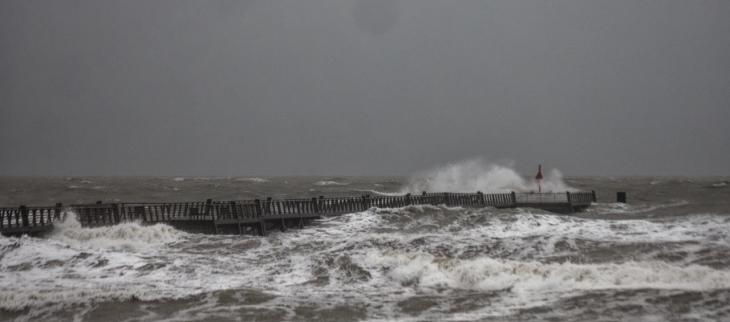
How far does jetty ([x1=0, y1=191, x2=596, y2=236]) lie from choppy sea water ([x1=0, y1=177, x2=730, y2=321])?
131 cm

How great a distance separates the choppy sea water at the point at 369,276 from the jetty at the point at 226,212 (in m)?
1.31

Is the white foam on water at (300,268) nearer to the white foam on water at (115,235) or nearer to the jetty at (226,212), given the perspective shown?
the white foam on water at (115,235)

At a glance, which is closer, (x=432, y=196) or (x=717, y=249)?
(x=717, y=249)

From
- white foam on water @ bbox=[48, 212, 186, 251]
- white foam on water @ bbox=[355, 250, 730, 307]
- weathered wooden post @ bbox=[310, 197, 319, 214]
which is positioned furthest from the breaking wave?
weathered wooden post @ bbox=[310, 197, 319, 214]

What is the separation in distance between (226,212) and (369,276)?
47.8 feet

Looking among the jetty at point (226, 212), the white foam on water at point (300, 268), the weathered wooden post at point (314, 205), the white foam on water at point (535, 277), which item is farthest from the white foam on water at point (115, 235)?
the white foam on water at point (535, 277)

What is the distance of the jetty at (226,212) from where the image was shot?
79.4ft

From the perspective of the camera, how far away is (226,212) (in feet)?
96.1

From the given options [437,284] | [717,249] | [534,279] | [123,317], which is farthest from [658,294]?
[123,317]

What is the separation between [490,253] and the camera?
1950 cm

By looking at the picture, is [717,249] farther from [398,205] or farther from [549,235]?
[398,205]

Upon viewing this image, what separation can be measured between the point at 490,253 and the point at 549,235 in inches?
139

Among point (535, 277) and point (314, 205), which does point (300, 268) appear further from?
point (314, 205)

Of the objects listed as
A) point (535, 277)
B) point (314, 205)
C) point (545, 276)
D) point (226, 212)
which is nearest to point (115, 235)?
point (226, 212)
